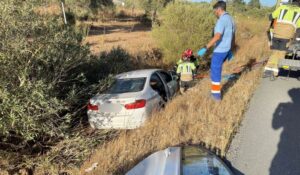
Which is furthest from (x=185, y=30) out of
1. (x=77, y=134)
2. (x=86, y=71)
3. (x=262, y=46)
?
(x=77, y=134)

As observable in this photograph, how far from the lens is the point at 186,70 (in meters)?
10.0

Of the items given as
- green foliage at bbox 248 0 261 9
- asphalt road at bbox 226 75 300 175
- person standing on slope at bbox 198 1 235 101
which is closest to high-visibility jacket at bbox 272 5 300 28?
asphalt road at bbox 226 75 300 175

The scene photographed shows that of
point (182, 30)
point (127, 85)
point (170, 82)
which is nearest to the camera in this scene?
point (127, 85)

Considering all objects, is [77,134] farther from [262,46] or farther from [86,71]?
[262,46]

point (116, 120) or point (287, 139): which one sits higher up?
point (287, 139)

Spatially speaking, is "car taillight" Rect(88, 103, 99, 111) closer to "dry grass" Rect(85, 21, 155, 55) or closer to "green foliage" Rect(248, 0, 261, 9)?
"dry grass" Rect(85, 21, 155, 55)

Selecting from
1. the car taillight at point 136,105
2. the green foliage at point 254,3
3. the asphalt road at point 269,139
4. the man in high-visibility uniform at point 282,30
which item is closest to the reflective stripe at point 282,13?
the man in high-visibility uniform at point 282,30

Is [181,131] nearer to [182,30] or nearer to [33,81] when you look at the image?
[33,81]

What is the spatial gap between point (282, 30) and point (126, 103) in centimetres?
478

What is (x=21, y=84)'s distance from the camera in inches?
233

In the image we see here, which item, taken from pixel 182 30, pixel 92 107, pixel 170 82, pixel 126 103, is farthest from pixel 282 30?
pixel 182 30

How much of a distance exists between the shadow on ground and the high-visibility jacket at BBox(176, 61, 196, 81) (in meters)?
3.06

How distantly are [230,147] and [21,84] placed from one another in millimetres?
3444

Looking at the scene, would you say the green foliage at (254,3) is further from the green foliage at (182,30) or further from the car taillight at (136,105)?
the car taillight at (136,105)
